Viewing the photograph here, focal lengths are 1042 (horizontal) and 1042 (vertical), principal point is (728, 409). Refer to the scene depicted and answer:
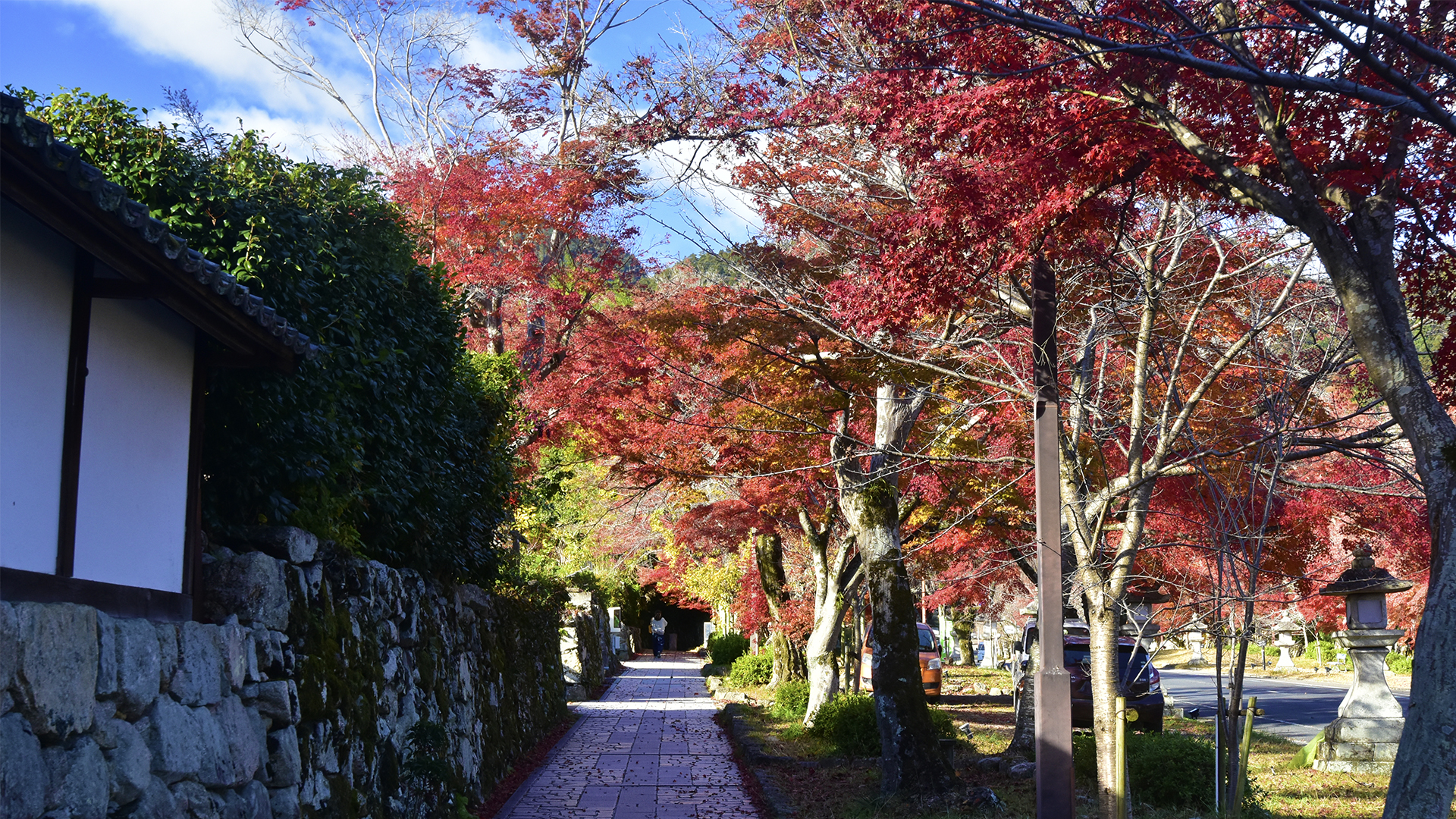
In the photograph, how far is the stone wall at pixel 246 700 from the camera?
3.86 metres

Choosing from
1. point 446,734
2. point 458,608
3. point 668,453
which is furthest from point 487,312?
point 446,734

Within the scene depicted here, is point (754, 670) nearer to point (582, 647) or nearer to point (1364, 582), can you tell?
point (582, 647)

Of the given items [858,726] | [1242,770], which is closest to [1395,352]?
[1242,770]

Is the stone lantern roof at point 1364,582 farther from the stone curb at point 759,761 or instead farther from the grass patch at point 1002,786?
the stone curb at point 759,761

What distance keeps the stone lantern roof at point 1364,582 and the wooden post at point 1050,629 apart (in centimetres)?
626

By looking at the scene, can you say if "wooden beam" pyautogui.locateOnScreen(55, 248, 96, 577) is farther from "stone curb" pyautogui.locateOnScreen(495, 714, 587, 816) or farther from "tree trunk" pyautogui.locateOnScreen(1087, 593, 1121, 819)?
"stone curb" pyautogui.locateOnScreen(495, 714, 587, 816)

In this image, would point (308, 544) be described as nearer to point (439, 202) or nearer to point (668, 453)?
point (668, 453)

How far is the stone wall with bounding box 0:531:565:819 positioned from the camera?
3.86 meters

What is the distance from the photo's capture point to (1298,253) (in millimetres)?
8461

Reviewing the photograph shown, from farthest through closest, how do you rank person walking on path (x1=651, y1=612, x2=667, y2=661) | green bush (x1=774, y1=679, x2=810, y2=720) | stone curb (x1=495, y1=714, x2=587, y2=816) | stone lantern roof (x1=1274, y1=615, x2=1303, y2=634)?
person walking on path (x1=651, y1=612, x2=667, y2=661) < stone lantern roof (x1=1274, y1=615, x2=1303, y2=634) < green bush (x1=774, y1=679, x2=810, y2=720) < stone curb (x1=495, y1=714, x2=587, y2=816)

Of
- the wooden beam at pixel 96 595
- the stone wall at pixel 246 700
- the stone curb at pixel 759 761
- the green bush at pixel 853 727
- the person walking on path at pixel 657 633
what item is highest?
the wooden beam at pixel 96 595

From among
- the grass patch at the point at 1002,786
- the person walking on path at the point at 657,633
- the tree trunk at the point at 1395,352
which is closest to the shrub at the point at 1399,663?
the grass patch at the point at 1002,786

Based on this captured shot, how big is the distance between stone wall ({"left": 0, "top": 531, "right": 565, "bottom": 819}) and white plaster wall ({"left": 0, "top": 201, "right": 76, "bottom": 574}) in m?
0.39

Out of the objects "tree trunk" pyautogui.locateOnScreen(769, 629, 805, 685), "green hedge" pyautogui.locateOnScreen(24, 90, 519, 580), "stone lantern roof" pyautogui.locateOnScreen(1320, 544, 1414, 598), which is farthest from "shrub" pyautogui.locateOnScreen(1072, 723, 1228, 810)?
"tree trunk" pyautogui.locateOnScreen(769, 629, 805, 685)
